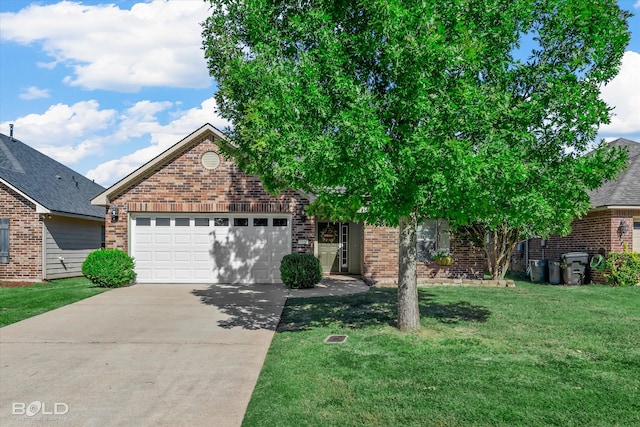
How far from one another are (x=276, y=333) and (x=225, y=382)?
2.75 m

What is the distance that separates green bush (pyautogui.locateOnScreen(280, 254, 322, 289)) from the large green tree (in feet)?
21.8

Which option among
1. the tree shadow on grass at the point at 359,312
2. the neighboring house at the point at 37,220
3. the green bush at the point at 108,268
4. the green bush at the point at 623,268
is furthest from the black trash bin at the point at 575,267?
the neighboring house at the point at 37,220

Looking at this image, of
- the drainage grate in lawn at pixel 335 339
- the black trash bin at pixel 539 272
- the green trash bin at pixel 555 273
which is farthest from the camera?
the black trash bin at pixel 539 272

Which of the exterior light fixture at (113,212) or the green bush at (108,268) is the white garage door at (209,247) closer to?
the exterior light fixture at (113,212)

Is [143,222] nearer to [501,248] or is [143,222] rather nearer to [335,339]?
[335,339]

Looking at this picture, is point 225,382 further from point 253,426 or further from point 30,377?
point 30,377

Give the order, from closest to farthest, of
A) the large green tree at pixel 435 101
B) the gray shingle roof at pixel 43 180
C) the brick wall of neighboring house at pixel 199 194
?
the large green tree at pixel 435 101 < the brick wall of neighboring house at pixel 199 194 < the gray shingle roof at pixel 43 180

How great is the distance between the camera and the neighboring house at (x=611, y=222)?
16.2m

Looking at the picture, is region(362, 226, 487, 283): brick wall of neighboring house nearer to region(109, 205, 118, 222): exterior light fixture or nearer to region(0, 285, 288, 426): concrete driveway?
region(0, 285, 288, 426): concrete driveway

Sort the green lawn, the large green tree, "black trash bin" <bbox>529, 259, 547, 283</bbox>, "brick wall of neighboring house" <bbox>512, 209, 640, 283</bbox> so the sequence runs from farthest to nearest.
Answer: "black trash bin" <bbox>529, 259, 547, 283</bbox>, "brick wall of neighboring house" <bbox>512, 209, 640, 283</bbox>, the green lawn, the large green tree

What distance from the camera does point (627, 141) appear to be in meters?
21.5

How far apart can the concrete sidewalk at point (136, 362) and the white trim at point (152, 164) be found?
185 inches

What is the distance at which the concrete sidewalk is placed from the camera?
17.5 ft

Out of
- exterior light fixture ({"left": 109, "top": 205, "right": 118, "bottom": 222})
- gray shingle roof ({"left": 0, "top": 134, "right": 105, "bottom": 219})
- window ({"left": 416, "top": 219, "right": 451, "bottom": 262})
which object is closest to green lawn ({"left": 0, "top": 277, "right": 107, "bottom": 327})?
exterior light fixture ({"left": 109, "top": 205, "right": 118, "bottom": 222})
